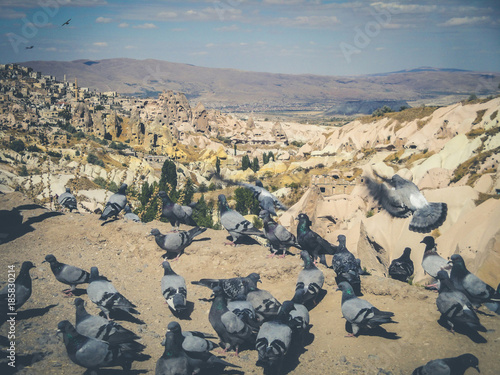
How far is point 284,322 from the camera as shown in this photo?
25.5 feet

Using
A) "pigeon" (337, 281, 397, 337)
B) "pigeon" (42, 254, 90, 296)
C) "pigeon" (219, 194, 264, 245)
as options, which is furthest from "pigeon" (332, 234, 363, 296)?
"pigeon" (42, 254, 90, 296)

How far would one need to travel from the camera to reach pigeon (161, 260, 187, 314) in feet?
29.9

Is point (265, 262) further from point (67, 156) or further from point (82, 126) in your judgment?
point (82, 126)

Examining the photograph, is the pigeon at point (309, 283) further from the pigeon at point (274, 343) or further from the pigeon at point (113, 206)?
the pigeon at point (113, 206)

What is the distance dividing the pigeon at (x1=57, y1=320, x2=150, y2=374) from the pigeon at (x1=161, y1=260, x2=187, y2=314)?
2.00 metres

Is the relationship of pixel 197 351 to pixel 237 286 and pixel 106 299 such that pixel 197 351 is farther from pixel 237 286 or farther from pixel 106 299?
pixel 106 299

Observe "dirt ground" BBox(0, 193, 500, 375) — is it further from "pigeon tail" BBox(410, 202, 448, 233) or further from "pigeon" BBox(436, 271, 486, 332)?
"pigeon tail" BBox(410, 202, 448, 233)

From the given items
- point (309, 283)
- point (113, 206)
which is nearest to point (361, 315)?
point (309, 283)

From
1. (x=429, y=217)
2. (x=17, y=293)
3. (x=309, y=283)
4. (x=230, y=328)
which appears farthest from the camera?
(x=429, y=217)

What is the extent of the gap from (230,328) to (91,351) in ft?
8.56

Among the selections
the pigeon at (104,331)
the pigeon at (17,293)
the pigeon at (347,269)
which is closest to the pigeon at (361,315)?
the pigeon at (347,269)

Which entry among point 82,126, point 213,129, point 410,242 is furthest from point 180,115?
point 410,242

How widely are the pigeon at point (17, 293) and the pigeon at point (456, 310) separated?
894cm

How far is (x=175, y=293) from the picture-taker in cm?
940
